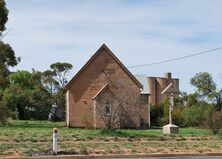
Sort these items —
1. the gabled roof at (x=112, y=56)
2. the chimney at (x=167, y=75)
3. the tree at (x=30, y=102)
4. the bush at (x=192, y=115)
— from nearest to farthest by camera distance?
1. the gabled roof at (x=112, y=56)
2. the bush at (x=192, y=115)
3. the tree at (x=30, y=102)
4. the chimney at (x=167, y=75)

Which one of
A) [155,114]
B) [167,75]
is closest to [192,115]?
[155,114]

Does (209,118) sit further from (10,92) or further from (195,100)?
(10,92)

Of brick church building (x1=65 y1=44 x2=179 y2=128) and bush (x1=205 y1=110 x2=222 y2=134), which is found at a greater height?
brick church building (x1=65 y1=44 x2=179 y2=128)

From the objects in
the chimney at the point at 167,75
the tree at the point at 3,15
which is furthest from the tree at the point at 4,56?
the chimney at the point at 167,75

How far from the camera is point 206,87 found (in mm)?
66812

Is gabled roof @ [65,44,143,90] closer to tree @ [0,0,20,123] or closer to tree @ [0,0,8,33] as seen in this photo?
tree @ [0,0,20,123]

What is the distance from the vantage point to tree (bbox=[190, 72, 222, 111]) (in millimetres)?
61125

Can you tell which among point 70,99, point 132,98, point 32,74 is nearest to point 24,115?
point 32,74

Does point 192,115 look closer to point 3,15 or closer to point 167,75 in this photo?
→ point 3,15

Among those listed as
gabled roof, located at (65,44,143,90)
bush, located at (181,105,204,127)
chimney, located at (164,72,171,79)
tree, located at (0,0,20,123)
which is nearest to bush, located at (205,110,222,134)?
gabled roof, located at (65,44,143,90)

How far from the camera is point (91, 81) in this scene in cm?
4909

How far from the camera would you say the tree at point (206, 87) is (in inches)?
2406

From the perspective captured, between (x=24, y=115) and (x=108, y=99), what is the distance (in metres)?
32.3

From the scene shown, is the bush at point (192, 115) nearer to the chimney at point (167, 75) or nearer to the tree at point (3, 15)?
the tree at point (3, 15)
